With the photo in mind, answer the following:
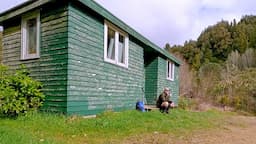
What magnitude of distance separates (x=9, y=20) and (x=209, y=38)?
4403 centimetres

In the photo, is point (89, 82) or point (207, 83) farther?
point (207, 83)

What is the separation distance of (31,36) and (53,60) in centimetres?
157

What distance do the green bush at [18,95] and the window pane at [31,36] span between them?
1228mm

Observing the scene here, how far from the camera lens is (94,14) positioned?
31.5 ft

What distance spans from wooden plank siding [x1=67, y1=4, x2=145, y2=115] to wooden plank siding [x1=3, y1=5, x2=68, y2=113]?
206mm

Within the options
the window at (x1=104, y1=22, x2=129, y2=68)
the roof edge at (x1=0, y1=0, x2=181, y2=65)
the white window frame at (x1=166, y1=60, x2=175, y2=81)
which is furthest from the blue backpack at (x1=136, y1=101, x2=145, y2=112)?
the white window frame at (x1=166, y1=60, x2=175, y2=81)

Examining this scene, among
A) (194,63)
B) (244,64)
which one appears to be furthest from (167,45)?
(244,64)

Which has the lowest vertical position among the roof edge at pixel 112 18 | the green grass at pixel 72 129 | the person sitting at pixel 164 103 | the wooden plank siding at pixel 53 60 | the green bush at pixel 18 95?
the green grass at pixel 72 129

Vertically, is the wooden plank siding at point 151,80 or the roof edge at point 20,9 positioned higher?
Answer: the roof edge at point 20,9

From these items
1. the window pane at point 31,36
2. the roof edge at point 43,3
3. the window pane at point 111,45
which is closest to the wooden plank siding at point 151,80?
the roof edge at point 43,3

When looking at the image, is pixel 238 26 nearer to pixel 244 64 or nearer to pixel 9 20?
pixel 244 64

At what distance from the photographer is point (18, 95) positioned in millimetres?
7926

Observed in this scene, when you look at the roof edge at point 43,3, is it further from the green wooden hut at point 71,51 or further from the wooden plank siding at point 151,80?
the wooden plank siding at point 151,80

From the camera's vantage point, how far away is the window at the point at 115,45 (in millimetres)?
10411
